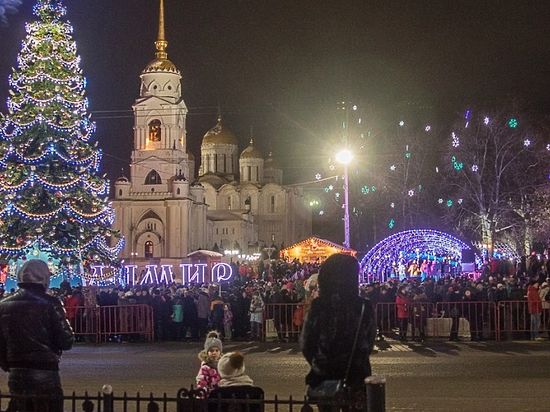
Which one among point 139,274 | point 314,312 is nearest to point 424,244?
point 139,274

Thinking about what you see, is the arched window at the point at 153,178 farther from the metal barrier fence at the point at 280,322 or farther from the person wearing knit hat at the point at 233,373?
the person wearing knit hat at the point at 233,373

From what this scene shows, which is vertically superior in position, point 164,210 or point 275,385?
point 164,210

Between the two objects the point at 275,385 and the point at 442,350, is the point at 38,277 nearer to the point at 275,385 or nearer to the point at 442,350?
the point at 275,385

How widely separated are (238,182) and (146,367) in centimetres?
10369

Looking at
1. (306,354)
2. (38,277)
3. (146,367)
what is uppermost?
(38,277)

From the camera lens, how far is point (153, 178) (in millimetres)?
90688

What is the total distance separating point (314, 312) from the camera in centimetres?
740

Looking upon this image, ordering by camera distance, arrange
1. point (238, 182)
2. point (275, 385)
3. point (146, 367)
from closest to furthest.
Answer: point (275, 385)
point (146, 367)
point (238, 182)

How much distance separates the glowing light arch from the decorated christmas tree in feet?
41.1

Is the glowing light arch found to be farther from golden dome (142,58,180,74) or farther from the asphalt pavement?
golden dome (142,58,180,74)

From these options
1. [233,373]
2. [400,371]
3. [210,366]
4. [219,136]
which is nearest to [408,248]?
[400,371]

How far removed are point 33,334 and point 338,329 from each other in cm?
254

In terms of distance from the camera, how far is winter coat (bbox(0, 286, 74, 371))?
773cm

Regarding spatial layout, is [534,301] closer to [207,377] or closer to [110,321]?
[110,321]
